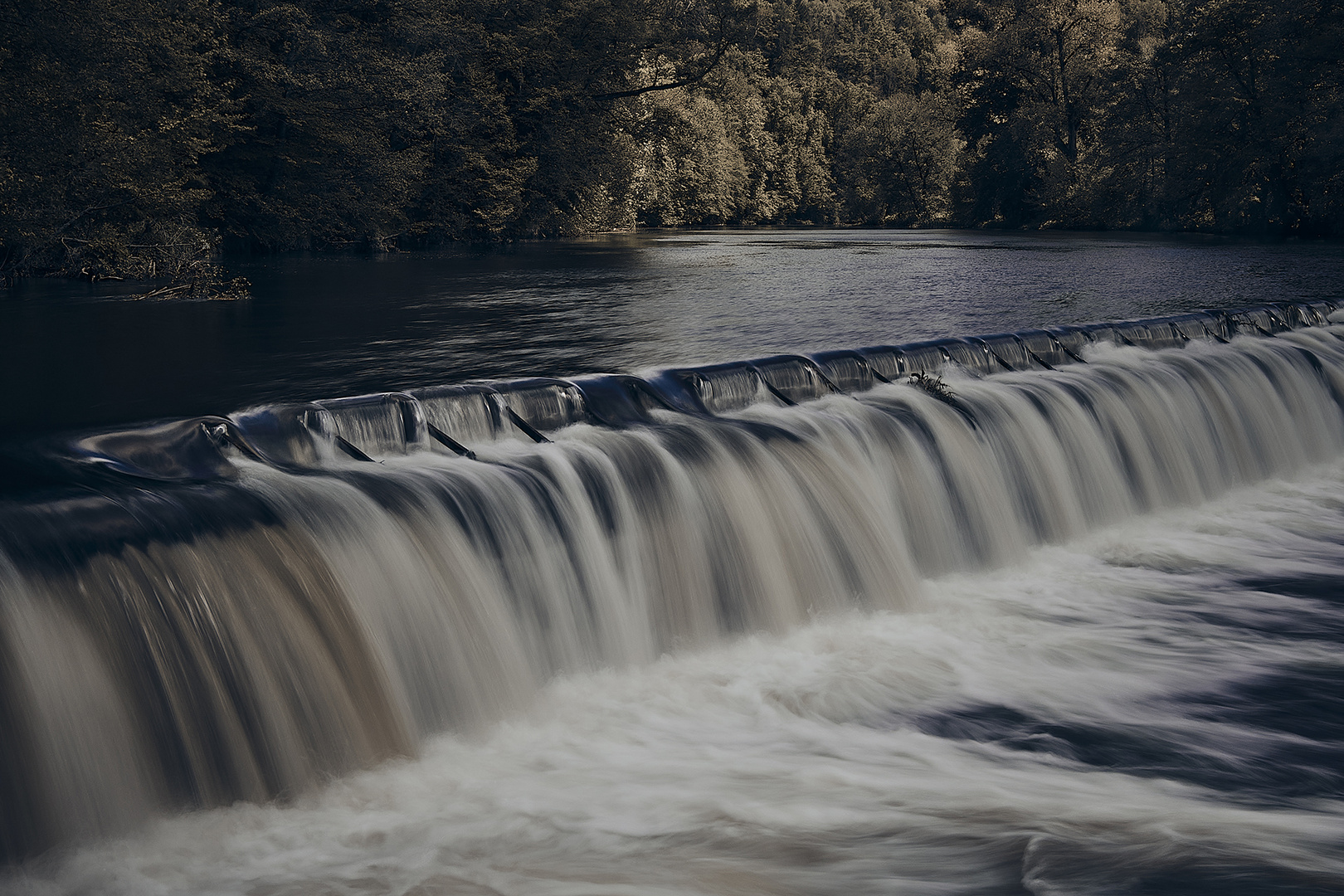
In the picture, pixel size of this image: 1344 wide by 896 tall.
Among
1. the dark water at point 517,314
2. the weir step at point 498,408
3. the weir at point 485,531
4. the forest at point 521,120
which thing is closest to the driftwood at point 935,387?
Result: the weir at point 485,531

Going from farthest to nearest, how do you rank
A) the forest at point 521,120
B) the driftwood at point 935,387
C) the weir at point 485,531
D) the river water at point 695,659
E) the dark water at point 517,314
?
1. the forest at point 521,120
2. the dark water at point 517,314
3. the driftwood at point 935,387
4. the weir at point 485,531
5. the river water at point 695,659

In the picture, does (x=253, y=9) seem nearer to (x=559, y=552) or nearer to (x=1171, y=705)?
(x=559, y=552)

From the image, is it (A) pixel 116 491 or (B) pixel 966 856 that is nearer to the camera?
(B) pixel 966 856

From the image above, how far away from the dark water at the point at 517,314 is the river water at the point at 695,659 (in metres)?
0.54

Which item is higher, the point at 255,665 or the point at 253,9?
the point at 253,9

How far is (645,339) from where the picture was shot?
11.9 meters

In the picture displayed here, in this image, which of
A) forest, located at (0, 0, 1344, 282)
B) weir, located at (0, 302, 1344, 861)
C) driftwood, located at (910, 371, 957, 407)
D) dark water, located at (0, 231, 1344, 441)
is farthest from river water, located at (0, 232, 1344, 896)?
forest, located at (0, 0, 1344, 282)

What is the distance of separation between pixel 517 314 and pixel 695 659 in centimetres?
880

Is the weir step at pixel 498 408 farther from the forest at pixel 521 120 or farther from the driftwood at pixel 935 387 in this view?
the forest at pixel 521 120

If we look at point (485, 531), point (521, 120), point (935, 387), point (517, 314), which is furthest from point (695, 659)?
point (521, 120)

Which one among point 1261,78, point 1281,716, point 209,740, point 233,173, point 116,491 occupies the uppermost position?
point 1261,78

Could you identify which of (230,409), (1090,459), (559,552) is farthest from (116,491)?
(1090,459)

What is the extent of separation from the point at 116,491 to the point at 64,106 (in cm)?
1602

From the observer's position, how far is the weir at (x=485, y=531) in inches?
165
